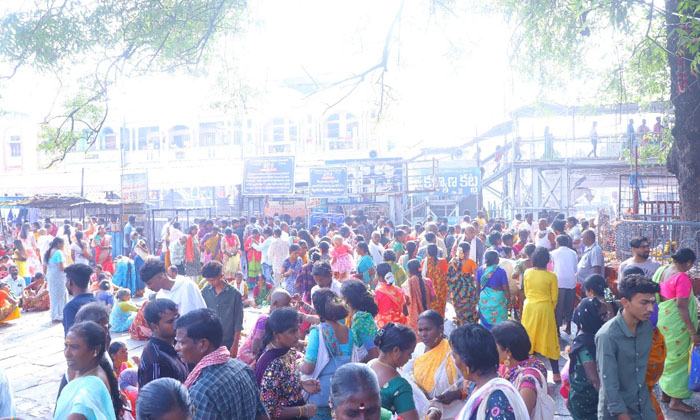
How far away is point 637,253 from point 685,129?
7.26 ft

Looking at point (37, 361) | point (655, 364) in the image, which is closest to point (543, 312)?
point (655, 364)

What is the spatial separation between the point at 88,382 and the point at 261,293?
883cm

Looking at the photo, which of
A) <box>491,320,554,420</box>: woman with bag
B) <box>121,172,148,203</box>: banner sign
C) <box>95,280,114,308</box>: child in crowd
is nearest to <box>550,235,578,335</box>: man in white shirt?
<box>491,320,554,420</box>: woman with bag

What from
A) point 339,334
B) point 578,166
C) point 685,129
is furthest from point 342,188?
point 339,334

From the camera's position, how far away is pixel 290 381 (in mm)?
3320

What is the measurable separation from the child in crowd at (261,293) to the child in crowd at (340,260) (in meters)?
3.02

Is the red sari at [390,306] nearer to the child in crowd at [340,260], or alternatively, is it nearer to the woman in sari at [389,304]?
the woman in sari at [389,304]

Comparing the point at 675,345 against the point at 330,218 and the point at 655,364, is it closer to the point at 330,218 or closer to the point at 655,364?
the point at 655,364

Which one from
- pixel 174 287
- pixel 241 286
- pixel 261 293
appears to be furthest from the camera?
pixel 241 286

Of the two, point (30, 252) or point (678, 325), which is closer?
point (678, 325)

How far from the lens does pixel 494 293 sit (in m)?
6.50

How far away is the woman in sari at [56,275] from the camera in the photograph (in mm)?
9617

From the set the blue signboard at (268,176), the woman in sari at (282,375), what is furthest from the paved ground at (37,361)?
the blue signboard at (268,176)

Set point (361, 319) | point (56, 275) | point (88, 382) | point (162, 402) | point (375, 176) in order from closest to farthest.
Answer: point (162, 402) < point (88, 382) < point (361, 319) < point (56, 275) < point (375, 176)
